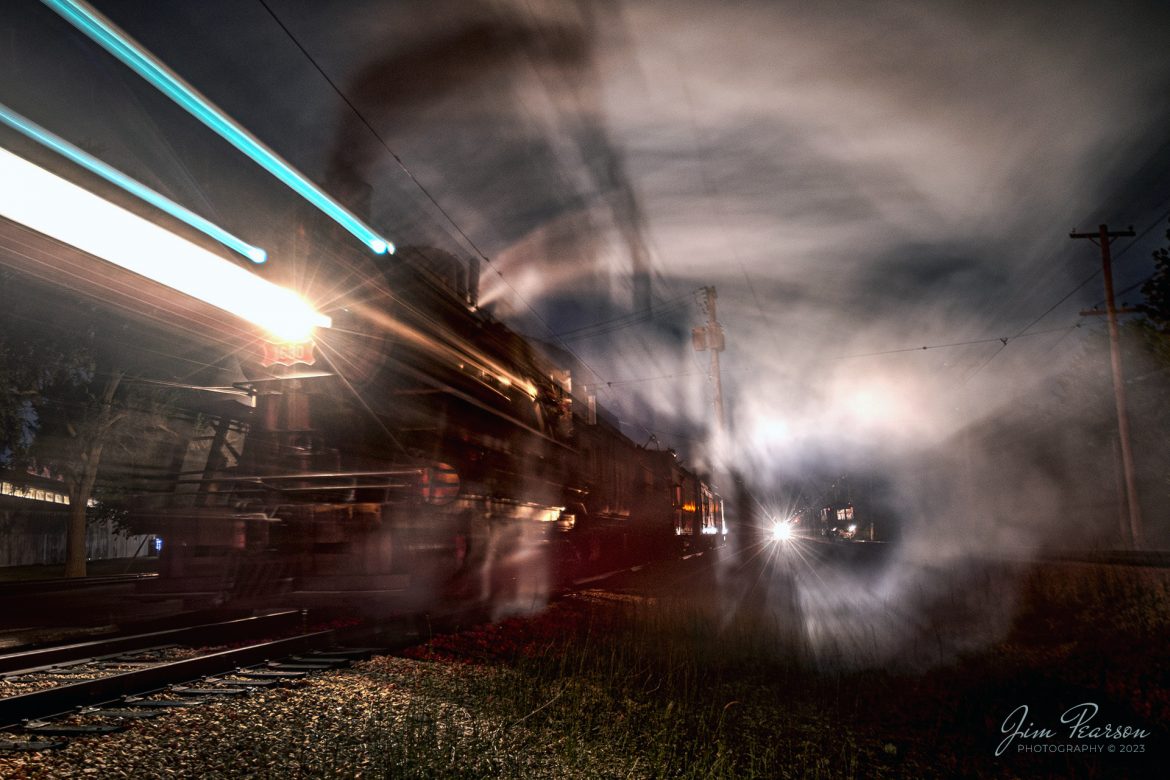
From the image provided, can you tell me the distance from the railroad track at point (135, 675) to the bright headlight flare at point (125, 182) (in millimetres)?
3610

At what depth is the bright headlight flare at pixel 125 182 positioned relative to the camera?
15.2 feet

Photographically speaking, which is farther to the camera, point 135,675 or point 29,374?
point 29,374

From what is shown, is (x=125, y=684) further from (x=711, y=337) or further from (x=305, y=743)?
(x=711, y=337)

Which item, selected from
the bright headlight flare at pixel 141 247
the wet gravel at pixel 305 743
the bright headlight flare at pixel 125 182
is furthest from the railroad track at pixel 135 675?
the bright headlight flare at pixel 125 182

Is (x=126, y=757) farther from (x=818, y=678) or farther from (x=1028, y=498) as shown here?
(x=1028, y=498)

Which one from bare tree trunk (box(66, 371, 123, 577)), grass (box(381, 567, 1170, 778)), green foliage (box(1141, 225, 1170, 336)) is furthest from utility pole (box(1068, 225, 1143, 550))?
bare tree trunk (box(66, 371, 123, 577))

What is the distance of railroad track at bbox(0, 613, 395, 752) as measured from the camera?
159 inches

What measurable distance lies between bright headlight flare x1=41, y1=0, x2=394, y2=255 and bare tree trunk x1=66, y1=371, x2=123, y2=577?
1429cm

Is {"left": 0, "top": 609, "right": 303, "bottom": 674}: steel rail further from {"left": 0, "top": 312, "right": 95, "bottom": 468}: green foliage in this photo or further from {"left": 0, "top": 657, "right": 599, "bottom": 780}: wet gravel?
{"left": 0, "top": 312, "right": 95, "bottom": 468}: green foliage

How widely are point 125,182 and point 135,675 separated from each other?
3.68 metres

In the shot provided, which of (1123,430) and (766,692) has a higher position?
(1123,430)

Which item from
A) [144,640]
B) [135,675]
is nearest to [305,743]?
[135,675]

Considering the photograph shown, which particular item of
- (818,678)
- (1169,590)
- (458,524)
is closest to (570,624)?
(458,524)

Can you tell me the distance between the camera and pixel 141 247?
557 centimetres
